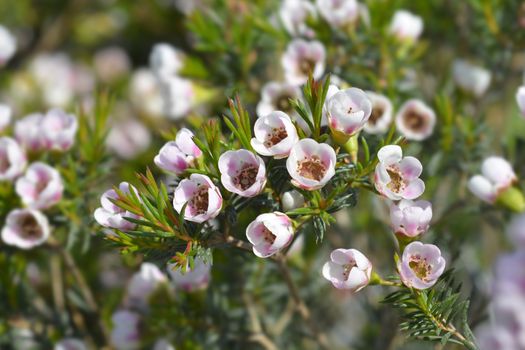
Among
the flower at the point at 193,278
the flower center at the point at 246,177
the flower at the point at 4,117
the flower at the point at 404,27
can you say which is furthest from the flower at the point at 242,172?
the flower at the point at 404,27

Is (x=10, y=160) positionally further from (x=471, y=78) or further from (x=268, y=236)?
(x=471, y=78)

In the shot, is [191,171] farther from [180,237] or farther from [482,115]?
[482,115]

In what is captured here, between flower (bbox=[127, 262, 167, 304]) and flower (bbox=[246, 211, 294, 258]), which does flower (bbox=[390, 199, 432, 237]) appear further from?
flower (bbox=[127, 262, 167, 304])

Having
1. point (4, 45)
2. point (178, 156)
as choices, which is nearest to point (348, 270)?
point (178, 156)

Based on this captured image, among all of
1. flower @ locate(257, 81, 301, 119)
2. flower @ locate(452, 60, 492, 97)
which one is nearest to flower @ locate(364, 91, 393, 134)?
flower @ locate(257, 81, 301, 119)

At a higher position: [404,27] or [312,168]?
[312,168]

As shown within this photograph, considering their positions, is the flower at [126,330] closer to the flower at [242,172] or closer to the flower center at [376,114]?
the flower at [242,172]

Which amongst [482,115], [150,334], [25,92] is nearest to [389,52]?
[482,115]
